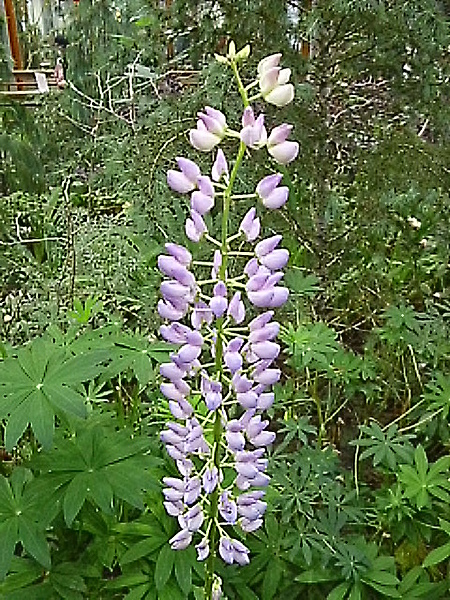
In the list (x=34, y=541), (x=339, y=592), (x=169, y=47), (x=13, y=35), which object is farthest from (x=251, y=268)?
(x=13, y=35)

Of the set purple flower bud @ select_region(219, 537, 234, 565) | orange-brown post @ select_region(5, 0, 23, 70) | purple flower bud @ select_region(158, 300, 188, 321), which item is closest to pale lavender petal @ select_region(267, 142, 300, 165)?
purple flower bud @ select_region(158, 300, 188, 321)

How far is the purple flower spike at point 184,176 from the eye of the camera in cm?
90

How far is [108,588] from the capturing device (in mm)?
1243

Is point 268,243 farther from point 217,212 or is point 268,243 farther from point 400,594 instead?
point 217,212

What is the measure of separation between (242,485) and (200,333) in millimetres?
223

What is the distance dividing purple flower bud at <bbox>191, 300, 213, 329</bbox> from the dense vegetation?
0.88ft

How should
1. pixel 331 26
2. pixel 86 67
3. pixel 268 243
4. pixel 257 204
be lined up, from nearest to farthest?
1. pixel 268 243
2. pixel 331 26
3. pixel 257 204
4. pixel 86 67

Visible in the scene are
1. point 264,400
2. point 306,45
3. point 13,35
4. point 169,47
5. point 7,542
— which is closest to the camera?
point 264,400

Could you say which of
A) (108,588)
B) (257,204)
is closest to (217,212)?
(257,204)

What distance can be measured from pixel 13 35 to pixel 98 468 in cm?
246

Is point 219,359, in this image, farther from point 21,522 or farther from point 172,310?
point 21,522

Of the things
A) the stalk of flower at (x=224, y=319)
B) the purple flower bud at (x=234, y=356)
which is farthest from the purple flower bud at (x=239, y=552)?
the purple flower bud at (x=234, y=356)

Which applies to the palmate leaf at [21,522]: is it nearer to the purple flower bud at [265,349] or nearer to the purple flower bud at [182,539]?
the purple flower bud at [182,539]

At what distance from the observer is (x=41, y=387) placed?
1.13 meters
